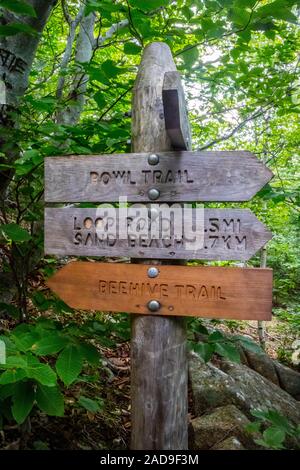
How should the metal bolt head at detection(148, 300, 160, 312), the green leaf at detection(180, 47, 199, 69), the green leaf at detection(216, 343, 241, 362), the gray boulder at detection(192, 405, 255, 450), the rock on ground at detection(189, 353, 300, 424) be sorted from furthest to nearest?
the rock on ground at detection(189, 353, 300, 424)
the gray boulder at detection(192, 405, 255, 450)
the green leaf at detection(180, 47, 199, 69)
the green leaf at detection(216, 343, 241, 362)
the metal bolt head at detection(148, 300, 160, 312)

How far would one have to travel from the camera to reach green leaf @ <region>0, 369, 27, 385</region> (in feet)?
3.97

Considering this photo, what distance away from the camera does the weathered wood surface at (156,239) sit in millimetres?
1567

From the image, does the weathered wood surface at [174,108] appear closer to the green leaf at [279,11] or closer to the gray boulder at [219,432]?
the green leaf at [279,11]

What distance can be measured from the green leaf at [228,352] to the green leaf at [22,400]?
2.74ft

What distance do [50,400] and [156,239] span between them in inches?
29.5

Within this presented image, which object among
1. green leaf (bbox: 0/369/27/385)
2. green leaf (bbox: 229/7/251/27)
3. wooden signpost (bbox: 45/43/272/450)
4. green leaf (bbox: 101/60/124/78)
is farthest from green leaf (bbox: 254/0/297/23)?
green leaf (bbox: 0/369/27/385)

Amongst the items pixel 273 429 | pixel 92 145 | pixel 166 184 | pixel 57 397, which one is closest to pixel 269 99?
pixel 92 145

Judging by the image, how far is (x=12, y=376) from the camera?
1.24 m

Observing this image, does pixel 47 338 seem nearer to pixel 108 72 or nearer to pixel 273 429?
pixel 273 429

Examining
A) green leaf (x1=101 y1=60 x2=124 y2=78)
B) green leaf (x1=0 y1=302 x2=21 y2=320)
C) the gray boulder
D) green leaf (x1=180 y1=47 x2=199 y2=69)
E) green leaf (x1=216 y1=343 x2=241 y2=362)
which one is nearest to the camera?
green leaf (x1=216 y1=343 x2=241 y2=362)

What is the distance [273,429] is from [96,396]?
148cm

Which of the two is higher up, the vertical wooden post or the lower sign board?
the lower sign board

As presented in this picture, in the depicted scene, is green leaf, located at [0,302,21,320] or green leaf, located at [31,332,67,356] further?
green leaf, located at [0,302,21,320]

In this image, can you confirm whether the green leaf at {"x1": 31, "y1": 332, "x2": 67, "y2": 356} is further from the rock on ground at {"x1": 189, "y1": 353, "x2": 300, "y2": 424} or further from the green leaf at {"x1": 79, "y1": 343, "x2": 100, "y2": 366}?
the rock on ground at {"x1": 189, "y1": 353, "x2": 300, "y2": 424}
